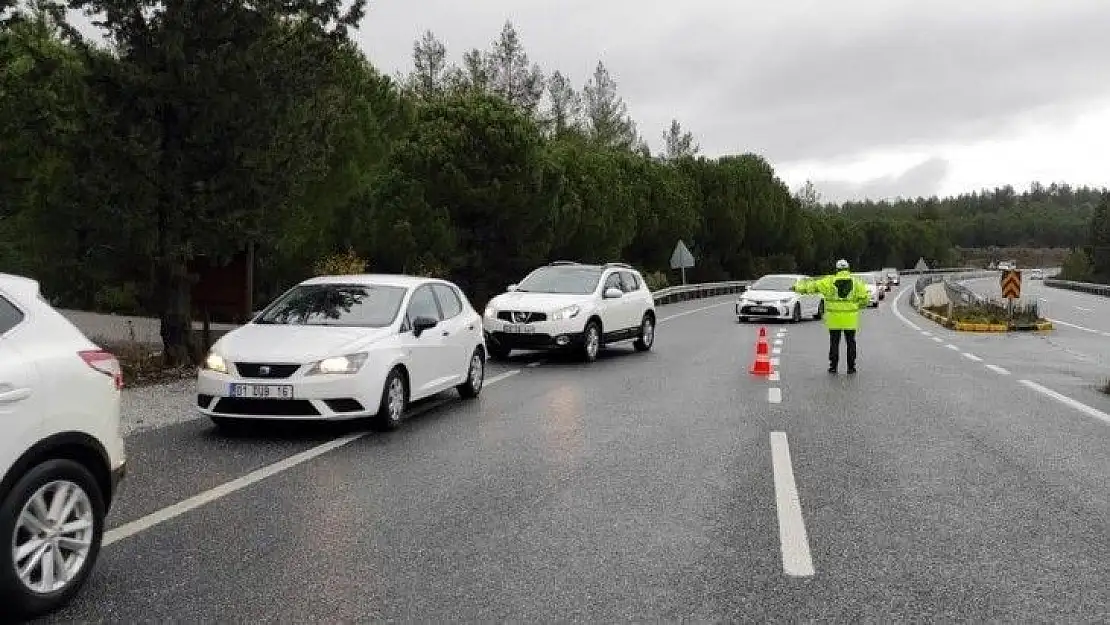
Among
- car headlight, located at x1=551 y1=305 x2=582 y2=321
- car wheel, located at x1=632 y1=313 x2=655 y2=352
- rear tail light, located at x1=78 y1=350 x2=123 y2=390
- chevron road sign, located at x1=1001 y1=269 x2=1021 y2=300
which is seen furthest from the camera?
chevron road sign, located at x1=1001 y1=269 x2=1021 y2=300

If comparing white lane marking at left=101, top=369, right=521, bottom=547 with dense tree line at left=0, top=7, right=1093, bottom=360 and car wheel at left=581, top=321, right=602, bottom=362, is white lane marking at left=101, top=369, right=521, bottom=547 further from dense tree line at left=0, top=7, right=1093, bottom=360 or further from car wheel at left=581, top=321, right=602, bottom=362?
car wheel at left=581, top=321, right=602, bottom=362

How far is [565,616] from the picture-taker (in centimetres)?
416

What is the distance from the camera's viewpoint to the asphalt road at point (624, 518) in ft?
14.3

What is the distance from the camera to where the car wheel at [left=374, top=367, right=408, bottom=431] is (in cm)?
898

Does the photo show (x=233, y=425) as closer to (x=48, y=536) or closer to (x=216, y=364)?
(x=216, y=364)

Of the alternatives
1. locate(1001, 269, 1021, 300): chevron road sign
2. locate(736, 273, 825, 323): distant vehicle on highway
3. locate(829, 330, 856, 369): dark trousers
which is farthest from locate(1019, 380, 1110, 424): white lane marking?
locate(1001, 269, 1021, 300): chevron road sign

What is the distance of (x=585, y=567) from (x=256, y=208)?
10.2 m

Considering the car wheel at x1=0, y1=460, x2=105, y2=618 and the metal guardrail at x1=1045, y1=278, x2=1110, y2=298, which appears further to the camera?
the metal guardrail at x1=1045, y1=278, x2=1110, y2=298

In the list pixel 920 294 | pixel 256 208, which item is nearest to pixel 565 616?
pixel 256 208

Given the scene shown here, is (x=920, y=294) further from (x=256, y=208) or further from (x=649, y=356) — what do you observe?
(x=256, y=208)

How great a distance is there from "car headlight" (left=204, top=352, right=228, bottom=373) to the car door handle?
14.5ft

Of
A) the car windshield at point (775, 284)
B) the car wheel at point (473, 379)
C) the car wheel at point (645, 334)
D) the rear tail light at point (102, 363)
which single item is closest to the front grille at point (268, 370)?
the car wheel at point (473, 379)

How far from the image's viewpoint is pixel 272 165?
13500 millimetres

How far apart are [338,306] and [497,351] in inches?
257
